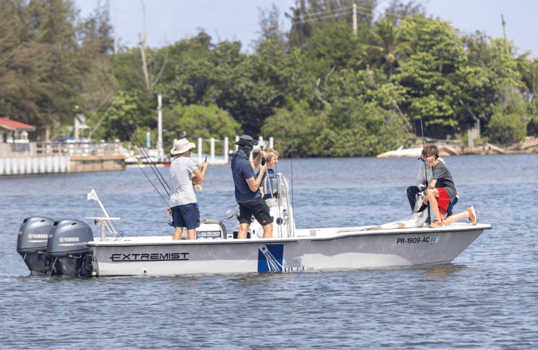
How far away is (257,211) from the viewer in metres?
14.0

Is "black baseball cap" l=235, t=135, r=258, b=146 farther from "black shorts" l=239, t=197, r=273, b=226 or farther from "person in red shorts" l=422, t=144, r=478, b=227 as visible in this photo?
"person in red shorts" l=422, t=144, r=478, b=227

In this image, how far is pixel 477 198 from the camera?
33.5m

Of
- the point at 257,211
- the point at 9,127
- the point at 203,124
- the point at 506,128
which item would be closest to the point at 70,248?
the point at 257,211

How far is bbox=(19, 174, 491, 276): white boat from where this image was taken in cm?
1394

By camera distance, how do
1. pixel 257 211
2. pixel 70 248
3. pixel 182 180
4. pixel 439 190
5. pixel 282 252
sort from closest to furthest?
pixel 182 180 < pixel 257 211 < pixel 70 248 < pixel 282 252 < pixel 439 190

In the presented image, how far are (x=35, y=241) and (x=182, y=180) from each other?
2380mm

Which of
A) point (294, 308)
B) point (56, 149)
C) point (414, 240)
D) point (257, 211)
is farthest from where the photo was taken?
point (56, 149)

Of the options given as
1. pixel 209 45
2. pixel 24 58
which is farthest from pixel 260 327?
pixel 209 45

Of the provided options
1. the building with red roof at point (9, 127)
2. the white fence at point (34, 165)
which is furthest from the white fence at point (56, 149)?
the building with red roof at point (9, 127)

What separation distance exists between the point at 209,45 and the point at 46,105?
41422 millimetres

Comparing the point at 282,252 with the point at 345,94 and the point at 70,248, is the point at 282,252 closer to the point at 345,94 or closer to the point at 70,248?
the point at 70,248

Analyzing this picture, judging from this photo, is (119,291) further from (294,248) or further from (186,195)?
(294,248)

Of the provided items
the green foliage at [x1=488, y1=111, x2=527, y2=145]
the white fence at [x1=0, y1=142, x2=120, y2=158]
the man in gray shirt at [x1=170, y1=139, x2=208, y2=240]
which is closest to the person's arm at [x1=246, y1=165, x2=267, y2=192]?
the man in gray shirt at [x1=170, y1=139, x2=208, y2=240]

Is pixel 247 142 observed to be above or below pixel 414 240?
above
